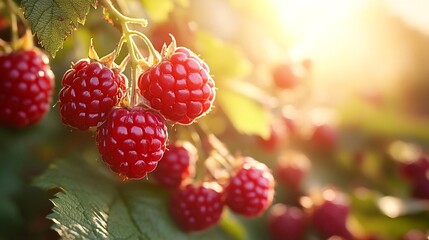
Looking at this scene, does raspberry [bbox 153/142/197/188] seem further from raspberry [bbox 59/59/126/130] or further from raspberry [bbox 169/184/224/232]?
raspberry [bbox 59/59/126/130]

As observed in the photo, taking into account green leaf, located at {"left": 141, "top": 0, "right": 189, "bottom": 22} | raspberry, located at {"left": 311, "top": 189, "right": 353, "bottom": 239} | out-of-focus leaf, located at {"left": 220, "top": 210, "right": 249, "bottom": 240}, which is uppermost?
raspberry, located at {"left": 311, "top": 189, "right": 353, "bottom": 239}

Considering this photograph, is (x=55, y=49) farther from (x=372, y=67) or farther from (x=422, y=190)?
(x=372, y=67)

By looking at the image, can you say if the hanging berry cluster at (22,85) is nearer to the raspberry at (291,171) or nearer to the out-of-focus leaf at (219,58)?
the out-of-focus leaf at (219,58)

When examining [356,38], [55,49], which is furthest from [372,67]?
[55,49]

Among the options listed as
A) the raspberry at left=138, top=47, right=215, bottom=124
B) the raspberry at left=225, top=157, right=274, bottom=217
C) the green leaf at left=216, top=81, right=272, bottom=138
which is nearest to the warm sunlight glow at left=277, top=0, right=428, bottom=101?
the green leaf at left=216, top=81, right=272, bottom=138

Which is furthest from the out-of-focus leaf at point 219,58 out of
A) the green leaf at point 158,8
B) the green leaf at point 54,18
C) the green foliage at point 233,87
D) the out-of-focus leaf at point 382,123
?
the out-of-focus leaf at point 382,123

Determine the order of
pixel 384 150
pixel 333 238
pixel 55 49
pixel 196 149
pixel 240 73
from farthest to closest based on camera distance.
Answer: pixel 384 150
pixel 333 238
pixel 240 73
pixel 196 149
pixel 55 49

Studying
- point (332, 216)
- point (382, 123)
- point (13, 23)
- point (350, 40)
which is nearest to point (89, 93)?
point (13, 23)
